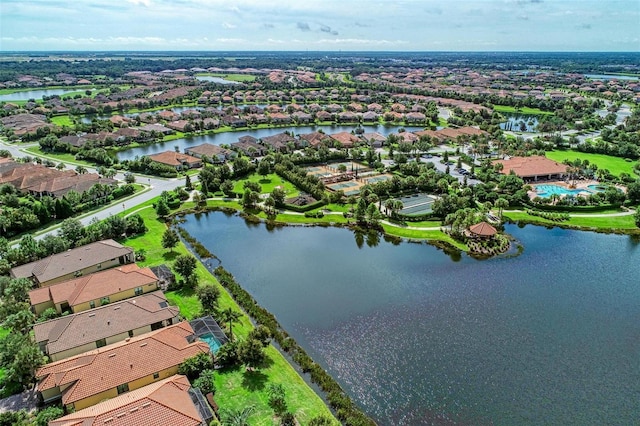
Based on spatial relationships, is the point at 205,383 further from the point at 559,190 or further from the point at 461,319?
the point at 559,190

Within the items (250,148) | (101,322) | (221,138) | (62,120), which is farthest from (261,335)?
(62,120)

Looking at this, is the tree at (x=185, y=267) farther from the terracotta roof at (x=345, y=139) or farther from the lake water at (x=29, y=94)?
the lake water at (x=29, y=94)

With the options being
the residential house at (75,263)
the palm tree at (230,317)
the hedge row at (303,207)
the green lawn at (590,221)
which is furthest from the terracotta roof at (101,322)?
the green lawn at (590,221)

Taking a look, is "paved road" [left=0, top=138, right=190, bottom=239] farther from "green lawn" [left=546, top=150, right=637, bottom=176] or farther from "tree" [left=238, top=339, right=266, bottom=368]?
"green lawn" [left=546, top=150, right=637, bottom=176]

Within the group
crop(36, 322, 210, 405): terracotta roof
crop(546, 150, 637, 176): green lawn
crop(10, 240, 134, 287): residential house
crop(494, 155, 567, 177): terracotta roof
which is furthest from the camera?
crop(546, 150, 637, 176): green lawn

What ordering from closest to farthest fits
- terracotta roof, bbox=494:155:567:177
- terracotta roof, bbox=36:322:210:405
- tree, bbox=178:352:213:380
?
terracotta roof, bbox=36:322:210:405
tree, bbox=178:352:213:380
terracotta roof, bbox=494:155:567:177

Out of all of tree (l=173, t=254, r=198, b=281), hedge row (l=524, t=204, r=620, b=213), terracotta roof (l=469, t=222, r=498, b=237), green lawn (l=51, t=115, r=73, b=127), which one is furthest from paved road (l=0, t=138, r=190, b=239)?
hedge row (l=524, t=204, r=620, b=213)
